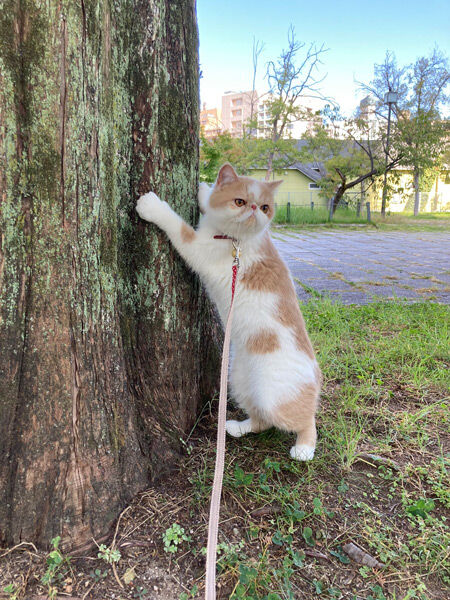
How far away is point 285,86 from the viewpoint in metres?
17.0

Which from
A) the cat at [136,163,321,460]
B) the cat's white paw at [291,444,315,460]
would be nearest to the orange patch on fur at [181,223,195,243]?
the cat at [136,163,321,460]

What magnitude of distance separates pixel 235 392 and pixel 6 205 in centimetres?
147

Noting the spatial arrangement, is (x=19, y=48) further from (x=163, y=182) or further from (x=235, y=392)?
(x=235, y=392)

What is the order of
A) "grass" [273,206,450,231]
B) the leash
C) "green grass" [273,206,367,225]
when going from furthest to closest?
"green grass" [273,206,367,225] < "grass" [273,206,450,231] < the leash

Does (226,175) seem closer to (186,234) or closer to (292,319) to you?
(186,234)

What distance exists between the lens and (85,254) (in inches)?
56.0

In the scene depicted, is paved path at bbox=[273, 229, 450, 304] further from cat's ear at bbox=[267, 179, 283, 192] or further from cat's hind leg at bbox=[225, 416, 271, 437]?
cat's hind leg at bbox=[225, 416, 271, 437]

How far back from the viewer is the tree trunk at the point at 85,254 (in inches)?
49.7

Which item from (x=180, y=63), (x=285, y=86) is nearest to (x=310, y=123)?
(x=285, y=86)

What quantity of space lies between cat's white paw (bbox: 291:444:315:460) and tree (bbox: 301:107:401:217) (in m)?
18.1

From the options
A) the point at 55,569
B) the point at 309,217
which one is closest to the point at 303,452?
the point at 55,569

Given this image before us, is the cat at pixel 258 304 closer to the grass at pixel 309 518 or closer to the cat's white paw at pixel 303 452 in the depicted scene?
the cat's white paw at pixel 303 452

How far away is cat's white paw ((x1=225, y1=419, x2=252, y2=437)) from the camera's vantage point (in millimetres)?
2145

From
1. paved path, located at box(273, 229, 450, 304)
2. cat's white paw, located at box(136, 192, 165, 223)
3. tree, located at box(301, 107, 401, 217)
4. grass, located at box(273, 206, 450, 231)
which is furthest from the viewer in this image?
tree, located at box(301, 107, 401, 217)
